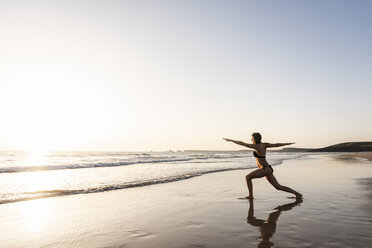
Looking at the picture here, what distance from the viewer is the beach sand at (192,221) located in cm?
454

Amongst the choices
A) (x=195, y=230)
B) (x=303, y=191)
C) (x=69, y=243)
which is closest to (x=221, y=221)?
(x=195, y=230)

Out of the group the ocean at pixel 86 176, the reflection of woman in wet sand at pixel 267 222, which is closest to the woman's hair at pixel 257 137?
the reflection of woman in wet sand at pixel 267 222

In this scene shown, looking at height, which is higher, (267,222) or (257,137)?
(257,137)

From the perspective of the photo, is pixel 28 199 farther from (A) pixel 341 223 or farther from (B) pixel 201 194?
(A) pixel 341 223

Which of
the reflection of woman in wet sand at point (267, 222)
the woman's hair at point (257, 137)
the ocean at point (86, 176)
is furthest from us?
the ocean at point (86, 176)

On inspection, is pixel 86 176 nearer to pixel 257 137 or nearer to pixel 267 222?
pixel 257 137

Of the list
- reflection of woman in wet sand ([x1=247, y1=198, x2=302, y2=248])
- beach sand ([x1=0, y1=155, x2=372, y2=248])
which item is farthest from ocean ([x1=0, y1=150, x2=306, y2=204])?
reflection of woman in wet sand ([x1=247, y1=198, x2=302, y2=248])

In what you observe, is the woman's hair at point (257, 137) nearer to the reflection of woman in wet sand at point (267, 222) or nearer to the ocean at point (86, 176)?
the reflection of woman in wet sand at point (267, 222)

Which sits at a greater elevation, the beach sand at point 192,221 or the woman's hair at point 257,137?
the woman's hair at point 257,137

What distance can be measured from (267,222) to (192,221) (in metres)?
1.56

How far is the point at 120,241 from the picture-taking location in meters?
4.61

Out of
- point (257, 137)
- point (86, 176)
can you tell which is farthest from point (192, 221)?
point (86, 176)

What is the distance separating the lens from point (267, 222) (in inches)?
222

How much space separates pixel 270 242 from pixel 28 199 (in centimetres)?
830
